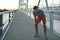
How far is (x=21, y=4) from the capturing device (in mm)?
84062

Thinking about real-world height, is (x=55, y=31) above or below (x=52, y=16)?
below

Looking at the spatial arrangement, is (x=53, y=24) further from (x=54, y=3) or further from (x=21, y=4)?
(x=21, y=4)

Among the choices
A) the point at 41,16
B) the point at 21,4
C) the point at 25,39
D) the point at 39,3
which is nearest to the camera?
the point at 25,39

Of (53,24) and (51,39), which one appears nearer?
(51,39)

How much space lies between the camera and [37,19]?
9359 millimetres

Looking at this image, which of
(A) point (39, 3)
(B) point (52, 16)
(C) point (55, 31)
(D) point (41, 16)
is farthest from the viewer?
(A) point (39, 3)

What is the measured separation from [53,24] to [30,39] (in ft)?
9.31

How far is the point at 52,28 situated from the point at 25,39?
2.99 meters

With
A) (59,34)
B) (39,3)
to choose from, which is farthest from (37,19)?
(39,3)

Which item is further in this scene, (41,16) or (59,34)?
(59,34)

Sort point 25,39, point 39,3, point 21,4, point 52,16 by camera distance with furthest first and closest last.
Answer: point 21,4
point 39,3
point 52,16
point 25,39

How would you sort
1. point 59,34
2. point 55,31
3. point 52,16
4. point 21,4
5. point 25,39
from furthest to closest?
1. point 21,4
2. point 52,16
3. point 55,31
4. point 59,34
5. point 25,39

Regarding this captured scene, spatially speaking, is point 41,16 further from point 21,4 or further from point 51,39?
point 21,4

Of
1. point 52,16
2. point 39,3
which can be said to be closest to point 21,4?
point 39,3
